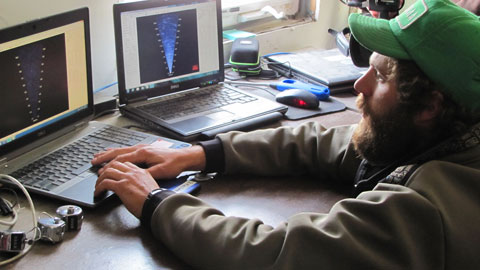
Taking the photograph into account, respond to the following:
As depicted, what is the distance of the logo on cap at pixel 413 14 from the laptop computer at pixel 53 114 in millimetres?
533

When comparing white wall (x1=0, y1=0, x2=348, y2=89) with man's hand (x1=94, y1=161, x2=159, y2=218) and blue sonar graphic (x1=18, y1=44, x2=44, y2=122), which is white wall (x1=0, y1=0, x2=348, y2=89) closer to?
blue sonar graphic (x1=18, y1=44, x2=44, y2=122)

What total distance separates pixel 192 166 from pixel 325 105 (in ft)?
2.01

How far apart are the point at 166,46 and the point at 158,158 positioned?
47 centimetres


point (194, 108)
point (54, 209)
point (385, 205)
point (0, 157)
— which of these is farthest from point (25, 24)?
point (385, 205)

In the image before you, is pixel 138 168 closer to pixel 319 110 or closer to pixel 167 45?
pixel 167 45

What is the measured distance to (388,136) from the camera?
1.05 metres

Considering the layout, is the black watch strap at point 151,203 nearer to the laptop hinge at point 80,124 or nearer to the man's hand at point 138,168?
the man's hand at point 138,168

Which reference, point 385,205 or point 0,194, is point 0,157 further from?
point 385,205

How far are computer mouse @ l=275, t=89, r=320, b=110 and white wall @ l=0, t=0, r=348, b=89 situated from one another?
436 millimetres

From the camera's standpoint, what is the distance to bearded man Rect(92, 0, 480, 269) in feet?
2.84

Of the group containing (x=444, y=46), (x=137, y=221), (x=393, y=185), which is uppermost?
(x=444, y=46)

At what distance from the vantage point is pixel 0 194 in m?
1.10

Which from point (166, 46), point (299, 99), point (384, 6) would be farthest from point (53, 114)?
point (384, 6)

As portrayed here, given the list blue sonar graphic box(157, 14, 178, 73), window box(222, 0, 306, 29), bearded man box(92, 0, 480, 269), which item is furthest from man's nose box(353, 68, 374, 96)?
window box(222, 0, 306, 29)
